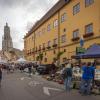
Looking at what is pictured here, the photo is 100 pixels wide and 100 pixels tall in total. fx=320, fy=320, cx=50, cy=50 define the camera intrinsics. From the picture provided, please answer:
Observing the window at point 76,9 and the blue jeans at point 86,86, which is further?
the window at point 76,9

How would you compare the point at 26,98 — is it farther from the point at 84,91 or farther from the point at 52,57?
the point at 52,57

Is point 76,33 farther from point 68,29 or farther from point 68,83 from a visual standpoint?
point 68,83

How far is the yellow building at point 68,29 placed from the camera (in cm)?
3366

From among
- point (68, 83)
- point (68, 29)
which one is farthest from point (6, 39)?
point (68, 83)

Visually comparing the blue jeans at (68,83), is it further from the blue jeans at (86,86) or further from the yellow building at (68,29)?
the yellow building at (68,29)

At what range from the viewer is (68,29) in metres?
42.1

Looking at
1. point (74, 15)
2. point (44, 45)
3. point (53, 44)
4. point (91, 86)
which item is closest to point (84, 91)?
point (91, 86)

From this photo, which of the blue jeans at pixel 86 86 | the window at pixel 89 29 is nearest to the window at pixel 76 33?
the window at pixel 89 29

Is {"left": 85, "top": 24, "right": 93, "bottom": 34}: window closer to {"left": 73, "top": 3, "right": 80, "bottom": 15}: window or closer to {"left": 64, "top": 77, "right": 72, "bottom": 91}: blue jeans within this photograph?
{"left": 73, "top": 3, "right": 80, "bottom": 15}: window

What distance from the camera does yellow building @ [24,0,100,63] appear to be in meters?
33.7

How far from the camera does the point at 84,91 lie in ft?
62.3

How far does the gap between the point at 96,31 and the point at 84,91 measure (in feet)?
47.7

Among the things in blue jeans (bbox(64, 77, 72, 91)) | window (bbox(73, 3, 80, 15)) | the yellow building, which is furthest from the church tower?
blue jeans (bbox(64, 77, 72, 91))

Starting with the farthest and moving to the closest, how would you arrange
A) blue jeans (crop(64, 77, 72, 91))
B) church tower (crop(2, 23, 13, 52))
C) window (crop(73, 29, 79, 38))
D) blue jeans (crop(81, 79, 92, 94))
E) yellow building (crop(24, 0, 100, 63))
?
church tower (crop(2, 23, 13, 52))
window (crop(73, 29, 79, 38))
yellow building (crop(24, 0, 100, 63))
blue jeans (crop(64, 77, 72, 91))
blue jeans (crop(81, 79, 92, 94))
